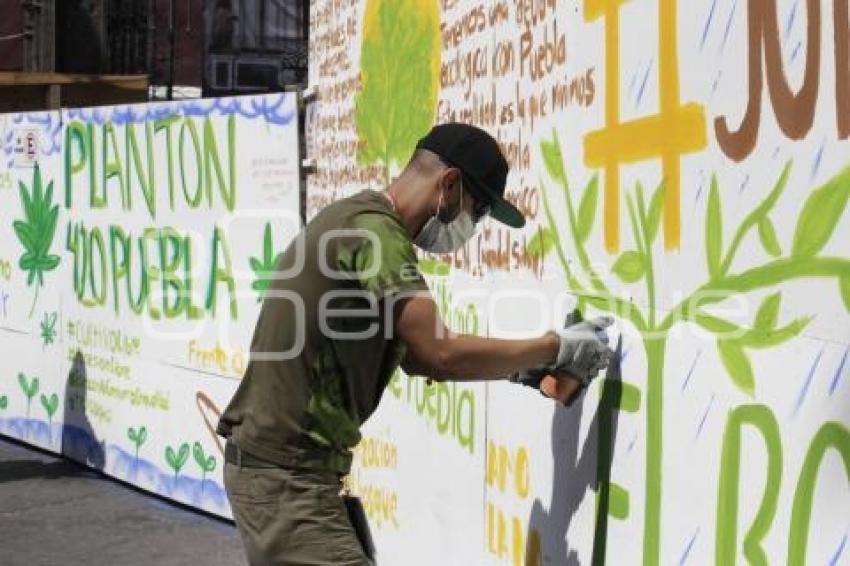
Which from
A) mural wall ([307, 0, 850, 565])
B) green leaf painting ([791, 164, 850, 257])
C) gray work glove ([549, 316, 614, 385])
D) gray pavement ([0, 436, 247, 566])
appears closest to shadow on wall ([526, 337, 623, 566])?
mural wall ([307, 0, 850, 565])

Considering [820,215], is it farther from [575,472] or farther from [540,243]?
[540,243]

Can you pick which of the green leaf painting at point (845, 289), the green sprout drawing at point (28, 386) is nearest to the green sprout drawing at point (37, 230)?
the green sprout drawing at point (28, 386)

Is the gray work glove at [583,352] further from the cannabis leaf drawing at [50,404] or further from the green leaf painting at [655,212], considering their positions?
the cannabis leaf drawing at [50,404]

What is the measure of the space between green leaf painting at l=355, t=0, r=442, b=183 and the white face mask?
5.57ft

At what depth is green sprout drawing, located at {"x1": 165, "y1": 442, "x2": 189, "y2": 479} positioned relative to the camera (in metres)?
7.70

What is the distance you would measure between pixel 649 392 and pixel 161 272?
4.67 meters

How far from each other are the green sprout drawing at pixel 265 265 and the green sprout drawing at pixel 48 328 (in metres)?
2.51

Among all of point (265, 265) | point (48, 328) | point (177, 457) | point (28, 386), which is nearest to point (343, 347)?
point (265, 265)

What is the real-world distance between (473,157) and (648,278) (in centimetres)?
55

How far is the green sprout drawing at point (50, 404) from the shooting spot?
916 cm

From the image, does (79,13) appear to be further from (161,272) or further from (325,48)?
(325,48)

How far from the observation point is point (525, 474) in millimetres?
4508

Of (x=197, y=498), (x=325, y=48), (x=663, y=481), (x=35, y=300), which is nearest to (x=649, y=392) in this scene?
(x=663, y=481)

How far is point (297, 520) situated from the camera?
3508mm
